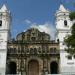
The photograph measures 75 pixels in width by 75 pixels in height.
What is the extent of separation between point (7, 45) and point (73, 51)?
95.3 ft

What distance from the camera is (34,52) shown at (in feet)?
166

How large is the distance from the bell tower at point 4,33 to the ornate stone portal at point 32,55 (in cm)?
129

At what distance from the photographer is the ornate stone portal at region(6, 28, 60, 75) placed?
49.8 m

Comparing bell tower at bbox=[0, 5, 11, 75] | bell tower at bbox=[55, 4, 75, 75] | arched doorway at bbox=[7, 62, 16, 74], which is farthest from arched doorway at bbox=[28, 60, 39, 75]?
bell tower at bbox=[0, 5, 11, 75]

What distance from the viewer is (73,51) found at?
76.1 ft

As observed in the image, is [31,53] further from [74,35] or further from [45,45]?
[74,35]

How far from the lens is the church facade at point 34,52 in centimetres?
4900

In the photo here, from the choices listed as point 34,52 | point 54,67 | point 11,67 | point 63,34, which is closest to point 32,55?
point 34,52

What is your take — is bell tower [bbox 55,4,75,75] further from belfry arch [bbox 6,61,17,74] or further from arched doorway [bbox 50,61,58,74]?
belfry arch [bbox 6,61,17,74]

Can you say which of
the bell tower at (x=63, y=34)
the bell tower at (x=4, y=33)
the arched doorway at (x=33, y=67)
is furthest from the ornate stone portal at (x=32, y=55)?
the bell tower at (x=63, y=34)

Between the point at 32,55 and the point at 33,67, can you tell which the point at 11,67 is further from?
the point at 32,55

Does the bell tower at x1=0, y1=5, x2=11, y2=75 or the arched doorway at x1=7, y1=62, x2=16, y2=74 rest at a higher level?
the bell tower at x1=0, y1=5, x2=11, y2=75

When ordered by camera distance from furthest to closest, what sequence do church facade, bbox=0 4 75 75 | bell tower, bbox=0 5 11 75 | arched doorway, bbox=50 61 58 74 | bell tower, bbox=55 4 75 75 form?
arched doorway, bbox=50 61 58 74 < church facade, bbox=0 4 75 75 < bell tower, bbox=0 5 11 75 < bell tower, bbox=55 4 75 75

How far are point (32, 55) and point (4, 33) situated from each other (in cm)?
755
